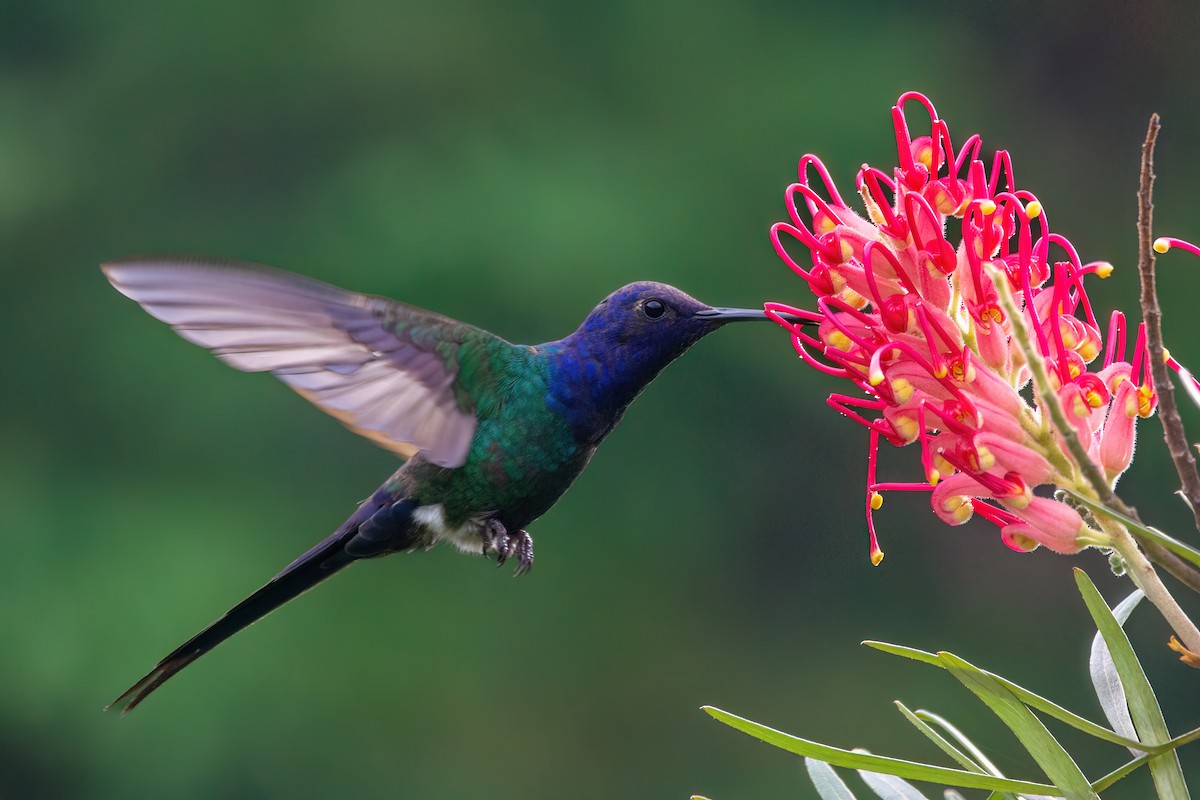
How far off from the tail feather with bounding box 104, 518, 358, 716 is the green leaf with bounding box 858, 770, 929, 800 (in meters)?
0.80

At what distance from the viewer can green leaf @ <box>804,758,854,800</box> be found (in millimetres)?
893

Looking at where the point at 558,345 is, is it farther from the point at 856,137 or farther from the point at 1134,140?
the point at 1134,140

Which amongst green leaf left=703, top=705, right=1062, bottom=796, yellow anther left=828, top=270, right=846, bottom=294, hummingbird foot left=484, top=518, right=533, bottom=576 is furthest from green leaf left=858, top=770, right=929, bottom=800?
hummingbird foot left=484, top=518, right=533, bottom=576

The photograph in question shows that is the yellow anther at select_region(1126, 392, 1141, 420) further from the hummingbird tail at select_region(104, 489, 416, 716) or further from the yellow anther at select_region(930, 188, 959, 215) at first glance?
the hummingbird tail at select_region(104, 489, 416, 716)

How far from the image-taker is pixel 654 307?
4.65 ft

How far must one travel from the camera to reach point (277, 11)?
420 cm

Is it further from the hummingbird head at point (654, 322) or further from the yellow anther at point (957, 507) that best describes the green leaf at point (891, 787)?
the hummingbird head at point (654, 322)

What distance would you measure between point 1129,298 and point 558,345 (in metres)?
2.95

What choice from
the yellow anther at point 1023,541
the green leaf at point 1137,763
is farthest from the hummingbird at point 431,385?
the green leaf at point 1137,763

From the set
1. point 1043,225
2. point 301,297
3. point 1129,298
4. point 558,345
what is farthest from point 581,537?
point 1043,225

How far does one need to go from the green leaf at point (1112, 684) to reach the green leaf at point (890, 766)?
86 millimetres

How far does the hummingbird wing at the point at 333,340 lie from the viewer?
3.92 feet

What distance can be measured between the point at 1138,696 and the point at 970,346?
271 mm

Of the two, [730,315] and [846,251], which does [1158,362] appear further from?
[730,315]
